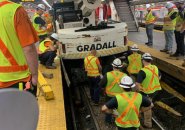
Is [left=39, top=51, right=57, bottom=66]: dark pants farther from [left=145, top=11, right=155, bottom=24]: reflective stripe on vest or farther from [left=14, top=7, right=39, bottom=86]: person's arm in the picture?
[left=14, top=7, right=39, bottom=86]: person's arm

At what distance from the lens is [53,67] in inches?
373

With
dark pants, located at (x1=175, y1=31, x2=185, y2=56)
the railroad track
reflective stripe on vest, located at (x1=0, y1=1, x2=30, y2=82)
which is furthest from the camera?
dark pants, located at (x1=175, y1=31, x2=185, y2=56)

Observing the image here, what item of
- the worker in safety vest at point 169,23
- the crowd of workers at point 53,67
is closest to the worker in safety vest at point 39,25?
the crowd of workers at point 53,67

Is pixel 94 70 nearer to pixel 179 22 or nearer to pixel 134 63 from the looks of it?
pixel 134 63

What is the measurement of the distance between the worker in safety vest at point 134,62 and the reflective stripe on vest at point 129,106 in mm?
4192

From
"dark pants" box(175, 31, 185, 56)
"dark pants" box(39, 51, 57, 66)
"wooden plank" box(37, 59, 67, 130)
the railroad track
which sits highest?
"dark pants" box(175, 31, 185, 56)

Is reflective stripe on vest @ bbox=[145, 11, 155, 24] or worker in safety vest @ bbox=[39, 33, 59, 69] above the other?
reflective stripe on vest @ bbox=[145, 11, 155, 24]

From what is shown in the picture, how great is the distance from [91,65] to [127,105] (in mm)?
3783

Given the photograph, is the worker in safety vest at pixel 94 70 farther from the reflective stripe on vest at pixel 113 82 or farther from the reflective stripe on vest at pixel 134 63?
the reflective stripe on vest at pixel 113 82

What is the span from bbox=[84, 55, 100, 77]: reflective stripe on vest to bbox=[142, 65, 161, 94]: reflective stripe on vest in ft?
6.75

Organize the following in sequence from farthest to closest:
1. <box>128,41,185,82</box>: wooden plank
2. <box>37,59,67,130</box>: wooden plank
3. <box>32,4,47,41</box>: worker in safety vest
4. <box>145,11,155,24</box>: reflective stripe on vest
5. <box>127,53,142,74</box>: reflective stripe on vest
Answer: <box>145,11,155,24</box>: reflective stripe on vest → <box>32,4,47,41</box>: worker in safety vest → <box>127,53,142,74</box>: reflective stripe on vest → <box>128,41,185,82</box>: wooden plank → <box>37,59,67,130</box>: wooden plank

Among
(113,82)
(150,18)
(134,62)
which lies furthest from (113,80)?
(150,18)

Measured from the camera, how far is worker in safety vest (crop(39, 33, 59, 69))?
9484 mm

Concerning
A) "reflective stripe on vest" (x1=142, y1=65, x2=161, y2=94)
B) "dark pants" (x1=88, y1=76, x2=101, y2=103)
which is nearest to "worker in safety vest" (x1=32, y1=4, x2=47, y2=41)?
"dark pants" (x1=88, y1=76, x2=101, y2=103)
